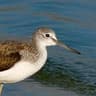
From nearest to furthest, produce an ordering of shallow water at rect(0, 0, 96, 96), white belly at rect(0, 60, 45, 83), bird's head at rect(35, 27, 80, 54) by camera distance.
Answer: white belly at rect(0, 60, 45, 83), bird's head at rect(35, 27, 80, 54), shallow water at rect(0, 0, 96, 96)

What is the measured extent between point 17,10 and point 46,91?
233 inches

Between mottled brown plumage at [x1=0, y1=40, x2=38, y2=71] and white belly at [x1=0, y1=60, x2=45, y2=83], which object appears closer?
white belly at [x1=0, y1=60, x2=45, y2=83]

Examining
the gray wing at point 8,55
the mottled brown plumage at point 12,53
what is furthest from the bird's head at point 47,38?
the gray wing at point 8,55

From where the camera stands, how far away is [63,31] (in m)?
18.9

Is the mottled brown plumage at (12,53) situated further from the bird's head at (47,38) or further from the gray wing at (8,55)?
the bird's head at (47,38)

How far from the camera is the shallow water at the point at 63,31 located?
1622 centimetres

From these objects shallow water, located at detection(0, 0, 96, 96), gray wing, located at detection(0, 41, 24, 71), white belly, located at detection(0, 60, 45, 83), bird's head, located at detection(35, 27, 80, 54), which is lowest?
shallow water, located at detection(0, 0, 96, 96)

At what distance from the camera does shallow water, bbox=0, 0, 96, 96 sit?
1622cm

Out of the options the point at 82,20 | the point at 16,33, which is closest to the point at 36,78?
the point at 16,33

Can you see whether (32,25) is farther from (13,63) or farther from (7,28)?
(13,63)

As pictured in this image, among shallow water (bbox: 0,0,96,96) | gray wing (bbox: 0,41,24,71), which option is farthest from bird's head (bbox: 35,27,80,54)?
shallow water (bbox: 0,0,96,96)

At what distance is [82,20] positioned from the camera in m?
19.9

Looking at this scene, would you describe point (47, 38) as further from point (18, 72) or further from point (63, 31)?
point (63, 31)

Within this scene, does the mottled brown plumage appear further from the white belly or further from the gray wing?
the white belly
